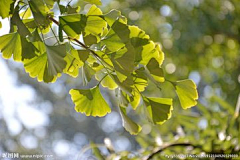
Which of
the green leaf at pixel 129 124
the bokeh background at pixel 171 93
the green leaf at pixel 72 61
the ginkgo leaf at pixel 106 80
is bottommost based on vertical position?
the bokeh background at pixel 171 93

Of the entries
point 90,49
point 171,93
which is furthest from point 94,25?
point 171,93

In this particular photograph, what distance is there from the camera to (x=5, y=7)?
6.6 inches

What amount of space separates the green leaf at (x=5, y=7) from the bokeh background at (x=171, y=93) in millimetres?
33

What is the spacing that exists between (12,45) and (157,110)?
78 millimetres

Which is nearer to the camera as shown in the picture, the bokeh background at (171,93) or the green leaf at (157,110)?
the green leaf at (157,110)

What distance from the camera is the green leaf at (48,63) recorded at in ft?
0.55

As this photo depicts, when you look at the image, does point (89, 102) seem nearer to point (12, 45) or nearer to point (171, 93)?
point (12, 45)

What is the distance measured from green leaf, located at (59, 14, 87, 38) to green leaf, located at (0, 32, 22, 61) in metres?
0.03

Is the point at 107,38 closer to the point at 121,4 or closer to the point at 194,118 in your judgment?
the point at 194,118

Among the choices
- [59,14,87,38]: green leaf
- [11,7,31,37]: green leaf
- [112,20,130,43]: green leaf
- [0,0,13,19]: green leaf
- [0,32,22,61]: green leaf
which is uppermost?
[0,0,13,19]: green leaf

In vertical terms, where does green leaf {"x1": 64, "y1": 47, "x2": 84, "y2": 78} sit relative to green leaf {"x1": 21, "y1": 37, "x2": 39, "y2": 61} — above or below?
below

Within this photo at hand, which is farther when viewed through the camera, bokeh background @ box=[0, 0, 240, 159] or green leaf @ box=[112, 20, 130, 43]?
bokeh background @ box=[0, 0, 240, 159]

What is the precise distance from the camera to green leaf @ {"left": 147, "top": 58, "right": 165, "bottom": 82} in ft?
0.62

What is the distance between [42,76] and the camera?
0.63ft
